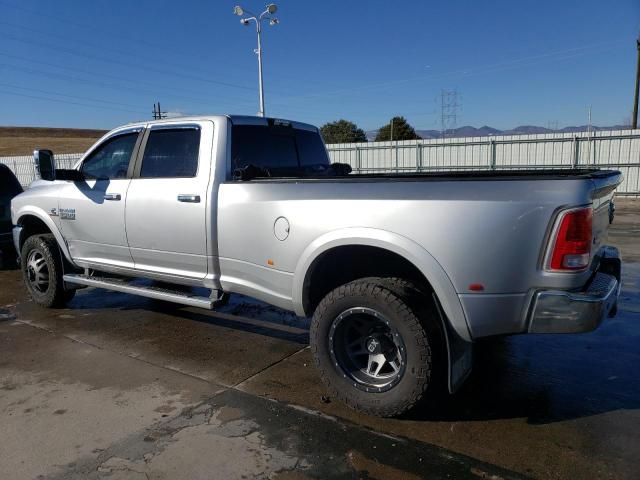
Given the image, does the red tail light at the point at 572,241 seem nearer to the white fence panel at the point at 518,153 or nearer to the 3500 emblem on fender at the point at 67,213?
the 3500 emblem on fender at the point at 67,213

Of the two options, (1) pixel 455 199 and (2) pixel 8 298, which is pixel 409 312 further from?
(2) pixel 8 298

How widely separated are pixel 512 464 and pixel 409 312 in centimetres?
96

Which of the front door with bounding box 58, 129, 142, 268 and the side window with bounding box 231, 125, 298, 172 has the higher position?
the side window with bounding box 231, 125, 298, 172

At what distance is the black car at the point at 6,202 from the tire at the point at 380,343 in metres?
6.89

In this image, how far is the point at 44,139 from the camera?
7325cm

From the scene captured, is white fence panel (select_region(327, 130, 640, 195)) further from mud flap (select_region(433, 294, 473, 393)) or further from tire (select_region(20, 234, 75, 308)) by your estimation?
mud flap (select_region(433, 294, 473, 393))

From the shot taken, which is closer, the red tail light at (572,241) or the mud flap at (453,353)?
the red tail light at (572,241)

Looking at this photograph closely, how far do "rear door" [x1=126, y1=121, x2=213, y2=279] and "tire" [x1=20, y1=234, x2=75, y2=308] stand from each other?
1443 millimetres

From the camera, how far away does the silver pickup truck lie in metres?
2.77

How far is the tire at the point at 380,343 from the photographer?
309 cm

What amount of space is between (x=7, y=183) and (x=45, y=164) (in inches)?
161

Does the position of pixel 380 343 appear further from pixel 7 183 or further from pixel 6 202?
pixel 7 183

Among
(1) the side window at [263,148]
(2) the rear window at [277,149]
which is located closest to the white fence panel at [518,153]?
(2) the rear window at [277,149]

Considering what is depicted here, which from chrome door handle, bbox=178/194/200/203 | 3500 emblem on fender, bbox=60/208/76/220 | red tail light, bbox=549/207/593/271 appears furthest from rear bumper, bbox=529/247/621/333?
3500 emblem on fender, bbox=60/208/76/220
